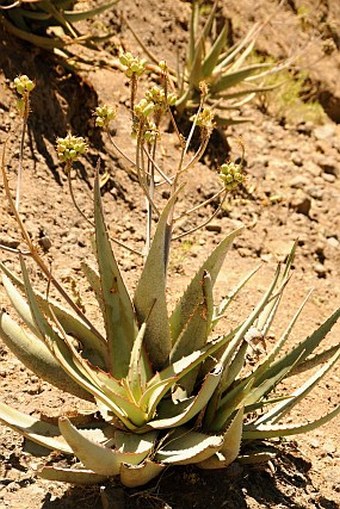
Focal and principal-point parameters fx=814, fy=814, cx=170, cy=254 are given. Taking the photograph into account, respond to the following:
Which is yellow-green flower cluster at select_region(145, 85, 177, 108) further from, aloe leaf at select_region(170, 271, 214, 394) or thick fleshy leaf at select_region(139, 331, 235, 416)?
thick fleshy leaf at select_region(139, 331, 235, 416)

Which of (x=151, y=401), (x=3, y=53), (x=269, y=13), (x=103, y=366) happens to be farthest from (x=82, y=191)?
(x=269, y=13)

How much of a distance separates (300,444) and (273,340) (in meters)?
0.82

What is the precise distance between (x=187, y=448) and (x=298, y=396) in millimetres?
436

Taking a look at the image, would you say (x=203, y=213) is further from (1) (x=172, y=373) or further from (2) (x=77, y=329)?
(1) (x=172, y=373)

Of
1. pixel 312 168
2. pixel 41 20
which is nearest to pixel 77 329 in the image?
pixel 41 20

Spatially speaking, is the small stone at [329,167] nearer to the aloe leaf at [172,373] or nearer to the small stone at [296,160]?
the small stone at [296,160]

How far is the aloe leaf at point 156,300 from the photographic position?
2.74 meters

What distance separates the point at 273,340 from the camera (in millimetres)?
4090

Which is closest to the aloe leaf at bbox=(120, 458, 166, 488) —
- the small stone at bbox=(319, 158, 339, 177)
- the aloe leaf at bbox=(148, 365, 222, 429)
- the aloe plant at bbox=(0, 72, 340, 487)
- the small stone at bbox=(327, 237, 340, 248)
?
the aloe plant at bbox=(0, 72, 340, 487)

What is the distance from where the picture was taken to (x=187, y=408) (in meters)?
2.67

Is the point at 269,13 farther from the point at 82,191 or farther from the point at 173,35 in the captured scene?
the point at 82,191

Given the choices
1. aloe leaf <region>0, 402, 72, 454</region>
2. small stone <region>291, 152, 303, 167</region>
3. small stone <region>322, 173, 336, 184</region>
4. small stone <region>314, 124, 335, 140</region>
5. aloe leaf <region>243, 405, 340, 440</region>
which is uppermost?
small stone <region>314, 124, 335, 140</region>

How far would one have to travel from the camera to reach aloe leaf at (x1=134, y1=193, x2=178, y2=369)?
9.00ft

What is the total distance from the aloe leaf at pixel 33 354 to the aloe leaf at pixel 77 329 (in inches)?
4.5
